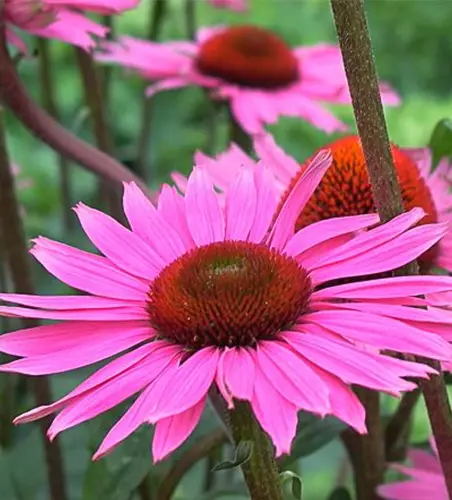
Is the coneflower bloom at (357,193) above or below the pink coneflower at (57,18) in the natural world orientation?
below

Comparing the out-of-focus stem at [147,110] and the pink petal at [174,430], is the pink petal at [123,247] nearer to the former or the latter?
the pink petal at [174,430]

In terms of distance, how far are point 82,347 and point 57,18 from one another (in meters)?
0.23

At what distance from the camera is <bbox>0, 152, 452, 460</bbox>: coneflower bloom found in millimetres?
346

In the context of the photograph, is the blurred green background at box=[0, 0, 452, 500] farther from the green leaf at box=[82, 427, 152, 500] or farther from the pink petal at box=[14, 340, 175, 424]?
the pink petal at box=[14, 340, 175, 424]

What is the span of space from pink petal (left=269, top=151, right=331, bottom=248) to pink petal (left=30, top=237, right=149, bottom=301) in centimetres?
6

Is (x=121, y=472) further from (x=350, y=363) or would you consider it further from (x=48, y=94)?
(x=48, y=94)

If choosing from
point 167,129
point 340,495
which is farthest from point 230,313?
point 167,129

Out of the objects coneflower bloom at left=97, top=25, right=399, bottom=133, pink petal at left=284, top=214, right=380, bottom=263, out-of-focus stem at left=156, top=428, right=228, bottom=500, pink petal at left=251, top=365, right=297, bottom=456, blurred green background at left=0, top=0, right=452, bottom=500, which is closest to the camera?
pink petal at left=251, top=365, right=297, bottom=456

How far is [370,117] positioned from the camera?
361mm

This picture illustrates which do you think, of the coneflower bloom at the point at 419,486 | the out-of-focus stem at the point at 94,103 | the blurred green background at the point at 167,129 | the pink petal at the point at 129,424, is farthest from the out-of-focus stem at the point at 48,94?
the pink petal at the point at 129,424

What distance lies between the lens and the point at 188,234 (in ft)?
1.55

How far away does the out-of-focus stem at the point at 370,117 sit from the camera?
0.35 metres

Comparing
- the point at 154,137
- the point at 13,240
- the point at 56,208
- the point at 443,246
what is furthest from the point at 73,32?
the point at 56,208

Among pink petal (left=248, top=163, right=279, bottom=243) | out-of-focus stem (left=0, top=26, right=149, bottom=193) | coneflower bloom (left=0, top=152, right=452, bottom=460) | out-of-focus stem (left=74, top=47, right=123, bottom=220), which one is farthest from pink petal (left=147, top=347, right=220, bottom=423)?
out-of-focus stem (left=74, top=47, right=123, bottom=220)
